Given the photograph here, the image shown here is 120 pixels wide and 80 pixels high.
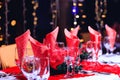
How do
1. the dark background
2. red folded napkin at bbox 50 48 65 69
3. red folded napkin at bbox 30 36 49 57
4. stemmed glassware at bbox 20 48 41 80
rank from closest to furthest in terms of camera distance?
stemmed glassware at bbox 20 48 41 80 < red folded napkin at bbox 30 36 49 57 < red folded napkin at bbox 50 48 65 69 < the dark background

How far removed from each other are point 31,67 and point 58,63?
1.16 feet

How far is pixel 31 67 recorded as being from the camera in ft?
6.04

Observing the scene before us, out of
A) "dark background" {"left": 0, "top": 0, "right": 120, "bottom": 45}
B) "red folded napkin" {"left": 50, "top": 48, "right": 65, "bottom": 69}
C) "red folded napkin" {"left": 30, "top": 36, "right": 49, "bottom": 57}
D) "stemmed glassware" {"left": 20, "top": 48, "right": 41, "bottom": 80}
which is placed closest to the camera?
"stemmed glassware" {"left": 20, "top": 48, "right": 41, "bottom": 80}

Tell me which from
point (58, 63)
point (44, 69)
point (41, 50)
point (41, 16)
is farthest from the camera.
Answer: point (41, 16)

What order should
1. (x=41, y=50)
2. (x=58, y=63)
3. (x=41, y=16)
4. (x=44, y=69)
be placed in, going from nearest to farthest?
(x=44, y=69) → (x=41, y=50) → (x=58, y=63) → (x=41, y=16)

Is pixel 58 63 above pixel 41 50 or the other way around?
the other way around

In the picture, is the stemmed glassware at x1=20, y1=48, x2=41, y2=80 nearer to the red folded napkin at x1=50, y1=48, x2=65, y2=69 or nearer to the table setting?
the table setting

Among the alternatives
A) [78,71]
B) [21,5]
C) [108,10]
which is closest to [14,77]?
[78,71]

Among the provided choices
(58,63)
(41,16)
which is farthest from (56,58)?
(41,16)

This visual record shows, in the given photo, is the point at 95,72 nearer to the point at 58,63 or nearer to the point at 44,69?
the point at 58,63

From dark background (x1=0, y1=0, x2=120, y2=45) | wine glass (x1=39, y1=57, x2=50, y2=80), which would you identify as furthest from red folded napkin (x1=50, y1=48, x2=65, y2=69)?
dark background (x1=0, y1=0, x2=120, y2=45)

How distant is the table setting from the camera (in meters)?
1.84

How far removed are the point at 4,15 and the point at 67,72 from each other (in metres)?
3.53

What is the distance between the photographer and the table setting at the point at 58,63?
6.04ft
